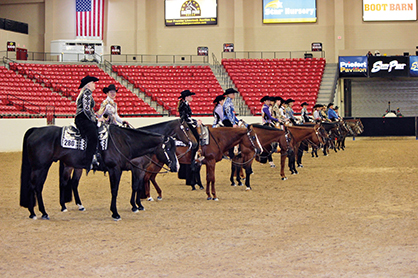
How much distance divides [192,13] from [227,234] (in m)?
31.2

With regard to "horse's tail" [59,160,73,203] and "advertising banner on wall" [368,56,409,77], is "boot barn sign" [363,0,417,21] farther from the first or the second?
"horse's tail" [59,160,73,203]

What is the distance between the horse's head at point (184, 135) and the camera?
9547mm

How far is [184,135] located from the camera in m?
9.55

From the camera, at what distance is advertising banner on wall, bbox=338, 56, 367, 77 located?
32156mm

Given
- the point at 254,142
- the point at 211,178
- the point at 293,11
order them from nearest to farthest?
the point at 211,178
the point at 254,142
the point at 293,11

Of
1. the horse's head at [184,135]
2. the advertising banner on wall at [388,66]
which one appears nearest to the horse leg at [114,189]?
the horse's head at [184,135]

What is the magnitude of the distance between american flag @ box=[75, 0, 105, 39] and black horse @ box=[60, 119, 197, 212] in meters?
28.1

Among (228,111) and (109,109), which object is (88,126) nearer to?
(109,109)

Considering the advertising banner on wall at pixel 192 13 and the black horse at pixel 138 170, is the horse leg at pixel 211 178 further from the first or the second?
the advertising banner on wall at pixel 192 13

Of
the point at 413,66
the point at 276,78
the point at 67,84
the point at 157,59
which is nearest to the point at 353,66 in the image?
the point at 413,66

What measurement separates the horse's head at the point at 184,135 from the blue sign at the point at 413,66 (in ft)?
87.9

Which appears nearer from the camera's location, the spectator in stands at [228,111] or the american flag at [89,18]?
the spectator in stands at [228,111]

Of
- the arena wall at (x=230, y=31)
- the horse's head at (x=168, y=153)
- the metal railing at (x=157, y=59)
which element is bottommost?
the horse's head at (x=168, y=153)

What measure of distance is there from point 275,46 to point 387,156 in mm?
18641
